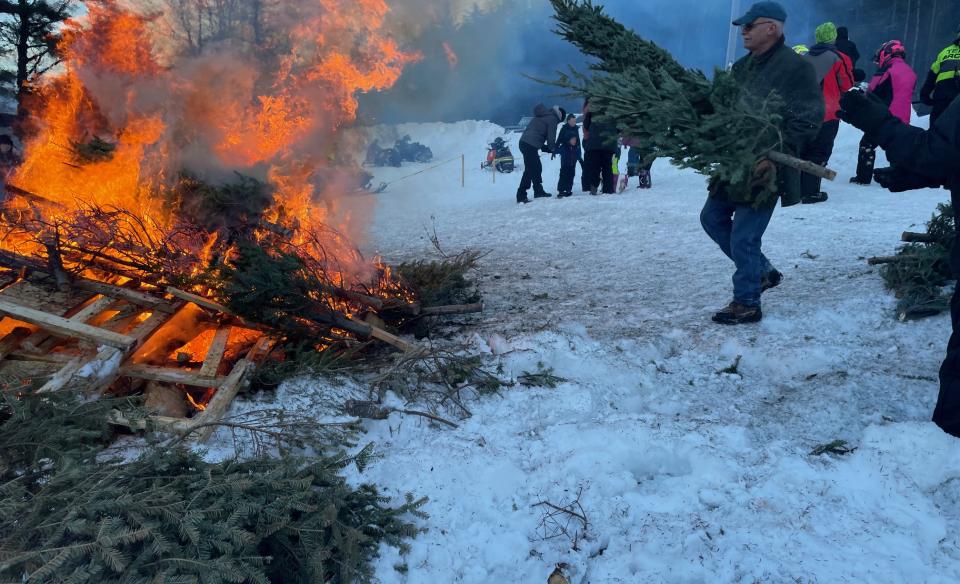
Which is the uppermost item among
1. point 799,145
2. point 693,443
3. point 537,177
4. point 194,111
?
point 194,111

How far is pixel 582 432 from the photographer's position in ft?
10.5

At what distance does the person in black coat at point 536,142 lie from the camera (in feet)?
40.1

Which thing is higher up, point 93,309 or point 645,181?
point 645,181

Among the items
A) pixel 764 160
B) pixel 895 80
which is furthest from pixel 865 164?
pixel 764 160

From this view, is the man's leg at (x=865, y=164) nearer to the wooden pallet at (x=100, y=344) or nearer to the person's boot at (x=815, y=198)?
the person's boot at (x=815, y=198)

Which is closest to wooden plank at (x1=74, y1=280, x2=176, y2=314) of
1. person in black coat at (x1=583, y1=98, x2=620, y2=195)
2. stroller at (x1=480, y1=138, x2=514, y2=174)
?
person in black coat at (x1=583, y1=98, x2=620, y2=195)

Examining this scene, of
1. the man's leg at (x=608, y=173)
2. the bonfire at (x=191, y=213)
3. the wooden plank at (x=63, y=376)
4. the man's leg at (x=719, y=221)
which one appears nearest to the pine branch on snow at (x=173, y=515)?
the wooden plank at (x=63, y=376)

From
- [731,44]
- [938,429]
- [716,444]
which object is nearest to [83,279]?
[716,444]

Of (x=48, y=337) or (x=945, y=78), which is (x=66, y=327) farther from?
(x=945, y=78)

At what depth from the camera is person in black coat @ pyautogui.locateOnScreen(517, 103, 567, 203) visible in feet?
40.1

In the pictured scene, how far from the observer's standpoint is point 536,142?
40.1ft

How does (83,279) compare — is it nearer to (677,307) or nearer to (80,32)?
(80,32)

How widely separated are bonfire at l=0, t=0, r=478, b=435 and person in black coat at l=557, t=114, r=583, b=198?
18.4 feet

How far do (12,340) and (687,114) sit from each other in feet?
15.4
